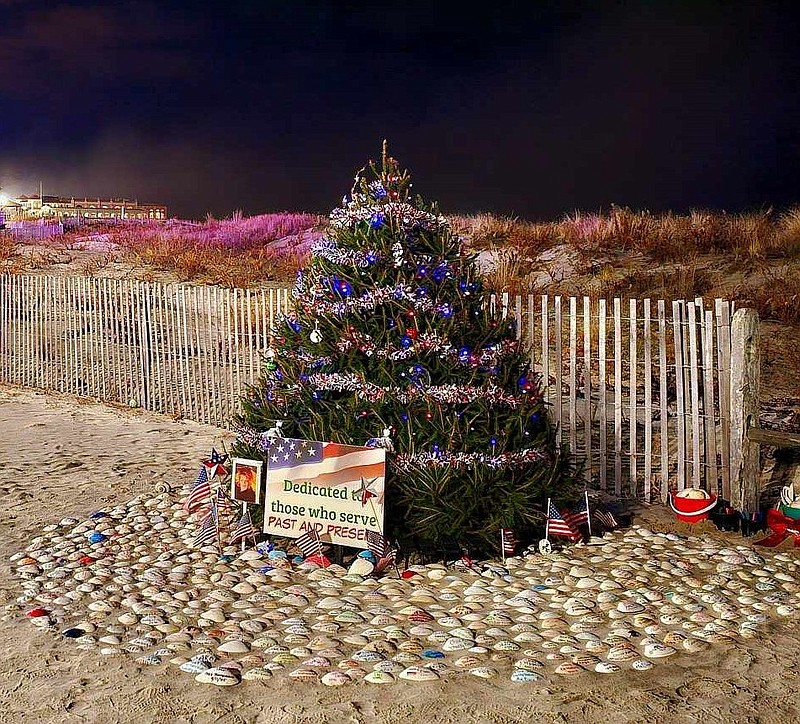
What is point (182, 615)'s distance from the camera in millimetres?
4945

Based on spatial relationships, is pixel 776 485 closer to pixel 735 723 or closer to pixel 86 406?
pixel 735 723

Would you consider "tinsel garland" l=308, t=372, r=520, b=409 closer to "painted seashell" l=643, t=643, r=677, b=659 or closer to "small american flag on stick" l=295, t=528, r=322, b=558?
"small american flag on stick" l=295, t=528, r=322, b=558

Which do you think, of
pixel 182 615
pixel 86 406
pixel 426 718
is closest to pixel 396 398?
pixel 182 615

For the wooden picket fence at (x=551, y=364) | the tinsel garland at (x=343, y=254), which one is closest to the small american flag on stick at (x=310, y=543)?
the tinsel garland at (x=343, y=254)

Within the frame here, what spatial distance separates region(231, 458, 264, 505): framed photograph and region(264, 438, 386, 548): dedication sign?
0.31 feet

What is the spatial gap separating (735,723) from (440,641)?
4.45 feet

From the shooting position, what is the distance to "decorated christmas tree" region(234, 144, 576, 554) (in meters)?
5.46

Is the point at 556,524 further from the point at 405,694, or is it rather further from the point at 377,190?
the point at 377,190

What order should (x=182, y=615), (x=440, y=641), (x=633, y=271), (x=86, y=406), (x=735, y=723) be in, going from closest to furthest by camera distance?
(x=735, y=723) → (x=440, y=641) → (x=182, y=615) → (x=86, y=406) → (x=633, y=271)

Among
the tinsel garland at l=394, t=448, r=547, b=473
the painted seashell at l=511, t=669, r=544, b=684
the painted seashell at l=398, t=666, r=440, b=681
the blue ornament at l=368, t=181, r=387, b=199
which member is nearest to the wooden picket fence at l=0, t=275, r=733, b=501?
the blue ornament at l=368, t=181, r=387, b=199

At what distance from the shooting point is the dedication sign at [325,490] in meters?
5.45

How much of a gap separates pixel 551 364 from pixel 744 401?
6.00 metres

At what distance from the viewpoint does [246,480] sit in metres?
5.86

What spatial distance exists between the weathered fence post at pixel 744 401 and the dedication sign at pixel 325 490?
2.85 meters
